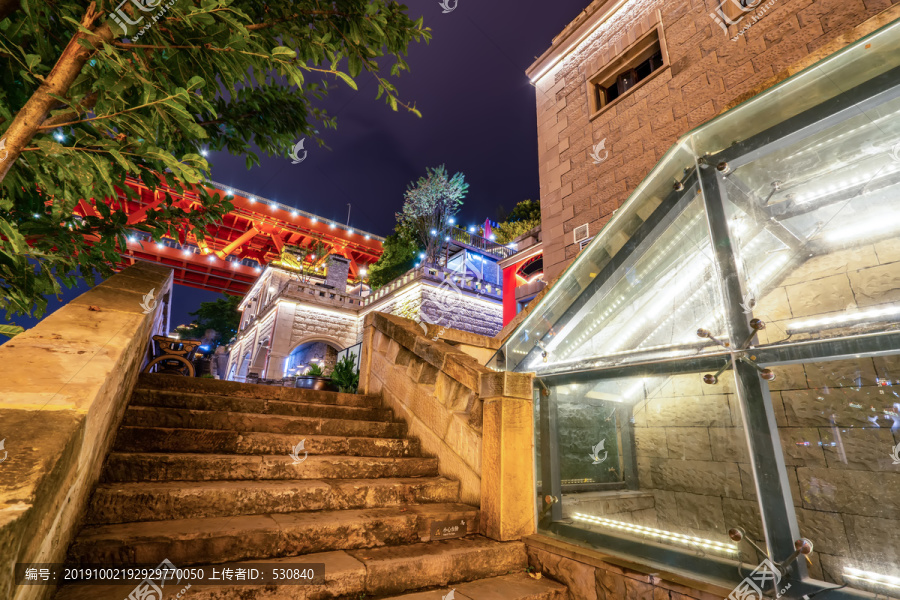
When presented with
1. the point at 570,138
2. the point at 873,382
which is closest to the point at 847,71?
the point at 873,382

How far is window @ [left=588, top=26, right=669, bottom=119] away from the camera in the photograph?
6983mm

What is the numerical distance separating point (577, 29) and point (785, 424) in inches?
367

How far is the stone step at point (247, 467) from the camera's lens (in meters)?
2.57

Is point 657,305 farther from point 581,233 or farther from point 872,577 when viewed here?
point 581,233

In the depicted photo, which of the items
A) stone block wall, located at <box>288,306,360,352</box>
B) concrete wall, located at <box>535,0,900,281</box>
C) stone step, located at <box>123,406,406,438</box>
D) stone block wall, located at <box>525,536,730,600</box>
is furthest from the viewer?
stone block wall, located at <box>288,306,360,352</box>

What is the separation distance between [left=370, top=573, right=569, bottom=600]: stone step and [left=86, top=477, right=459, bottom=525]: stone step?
2.70 ft

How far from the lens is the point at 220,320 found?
33.8 m

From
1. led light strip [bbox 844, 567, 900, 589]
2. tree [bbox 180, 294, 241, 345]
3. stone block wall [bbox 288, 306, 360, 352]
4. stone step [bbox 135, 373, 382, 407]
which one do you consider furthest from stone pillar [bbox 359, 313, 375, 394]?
tree [bbox 180, 294, 241, 345]

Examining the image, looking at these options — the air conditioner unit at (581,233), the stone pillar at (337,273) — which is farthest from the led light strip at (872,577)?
the stone pillar at (337,273)

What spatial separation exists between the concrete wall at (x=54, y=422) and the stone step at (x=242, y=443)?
19 centimetres

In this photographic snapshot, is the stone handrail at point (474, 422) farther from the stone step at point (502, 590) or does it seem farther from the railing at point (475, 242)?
the railing at point (475, 242)

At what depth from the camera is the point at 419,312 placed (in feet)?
51.1

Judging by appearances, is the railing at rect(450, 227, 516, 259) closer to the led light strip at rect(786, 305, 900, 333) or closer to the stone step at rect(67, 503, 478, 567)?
the stone step at rect(67, 503, 478, 567)

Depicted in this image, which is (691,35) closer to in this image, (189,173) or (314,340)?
(189,173)
